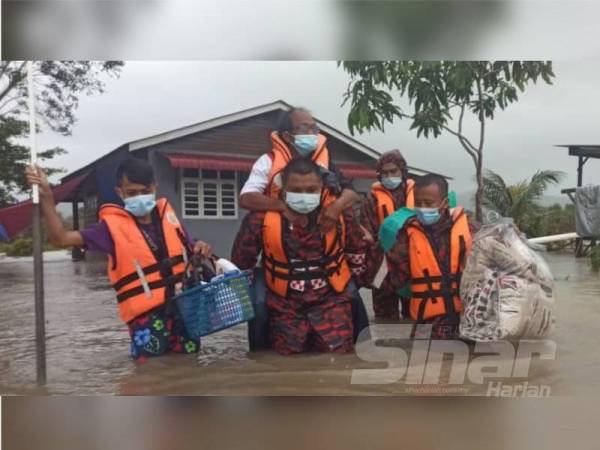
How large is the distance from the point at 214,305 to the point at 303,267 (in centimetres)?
49

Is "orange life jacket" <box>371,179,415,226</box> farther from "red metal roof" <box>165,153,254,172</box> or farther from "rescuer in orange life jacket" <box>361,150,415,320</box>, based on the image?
"red metal roof" <box>165,153,254,172</box>

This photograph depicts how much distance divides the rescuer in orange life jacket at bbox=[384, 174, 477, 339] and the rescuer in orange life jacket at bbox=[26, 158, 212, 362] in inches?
43.8

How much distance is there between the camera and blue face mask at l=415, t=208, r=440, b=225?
353 cm

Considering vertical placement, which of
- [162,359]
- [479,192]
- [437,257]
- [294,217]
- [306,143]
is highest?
[306,143]

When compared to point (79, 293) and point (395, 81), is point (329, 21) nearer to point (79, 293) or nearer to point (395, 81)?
point (395, 81)

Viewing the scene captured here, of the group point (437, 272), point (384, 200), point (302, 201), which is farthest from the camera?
point (384, 200)

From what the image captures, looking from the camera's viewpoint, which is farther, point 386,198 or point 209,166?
point 386,198

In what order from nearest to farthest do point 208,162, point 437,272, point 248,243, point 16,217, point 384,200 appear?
point 16,217, point 208,162, point 248,243, point 437,272, point 384,200

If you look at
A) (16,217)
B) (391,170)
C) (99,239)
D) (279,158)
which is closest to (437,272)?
(391,170)

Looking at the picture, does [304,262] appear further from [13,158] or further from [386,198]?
[13,158]

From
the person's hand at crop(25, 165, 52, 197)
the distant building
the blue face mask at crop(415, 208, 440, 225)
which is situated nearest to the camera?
the person's hand at crop(25, 165, 52, 197)

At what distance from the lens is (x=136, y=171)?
3262mm

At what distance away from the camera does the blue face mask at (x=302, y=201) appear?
334 cm

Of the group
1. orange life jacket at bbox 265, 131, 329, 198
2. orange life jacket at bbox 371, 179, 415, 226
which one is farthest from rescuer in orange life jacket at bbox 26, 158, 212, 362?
orange life jacket at bbox 371, 179, 415, 226
